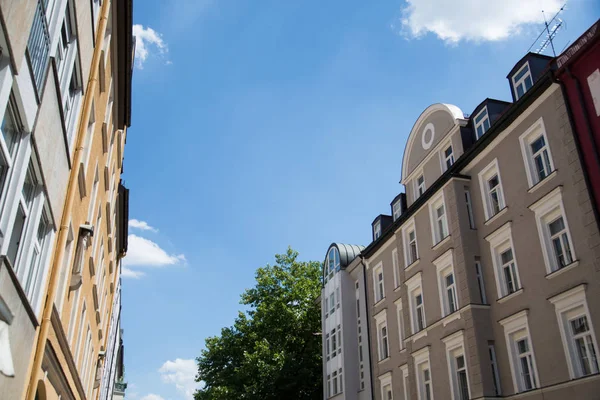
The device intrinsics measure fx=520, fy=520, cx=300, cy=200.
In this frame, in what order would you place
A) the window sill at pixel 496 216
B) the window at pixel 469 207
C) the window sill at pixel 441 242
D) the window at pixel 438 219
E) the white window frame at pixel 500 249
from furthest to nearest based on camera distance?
the window at pixel 438 219 → the window sill at pixel 441 242 → the window at pixel 469 207 → the window sill at pixel 496 216 → the white window frame at pixel 500 249

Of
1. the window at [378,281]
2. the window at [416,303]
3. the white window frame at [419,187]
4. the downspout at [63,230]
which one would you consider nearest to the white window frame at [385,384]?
the window at [416,303]

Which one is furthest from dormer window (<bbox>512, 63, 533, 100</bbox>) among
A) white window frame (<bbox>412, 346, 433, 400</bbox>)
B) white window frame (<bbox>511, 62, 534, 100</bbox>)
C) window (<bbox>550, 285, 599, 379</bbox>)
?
white window frame (<bbox>412, 346, 433, 400</bbox>)

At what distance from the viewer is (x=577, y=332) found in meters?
15.0

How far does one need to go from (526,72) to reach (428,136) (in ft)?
23.3

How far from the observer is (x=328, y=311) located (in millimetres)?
36062

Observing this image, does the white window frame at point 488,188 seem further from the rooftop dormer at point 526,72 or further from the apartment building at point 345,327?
the apartment building at point 345,327

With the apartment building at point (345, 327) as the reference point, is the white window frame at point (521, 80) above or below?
above

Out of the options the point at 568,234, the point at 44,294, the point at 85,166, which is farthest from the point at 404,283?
the point at 44,294

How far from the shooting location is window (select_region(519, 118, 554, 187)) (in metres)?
17.4

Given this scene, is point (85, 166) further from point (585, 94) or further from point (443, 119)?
point (443, 119)

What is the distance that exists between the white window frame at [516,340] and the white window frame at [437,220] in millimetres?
5240

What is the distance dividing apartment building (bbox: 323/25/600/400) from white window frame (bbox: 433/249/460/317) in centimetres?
5

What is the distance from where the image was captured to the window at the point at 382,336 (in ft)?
91.9

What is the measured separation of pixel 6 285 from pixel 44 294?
2629 mm
